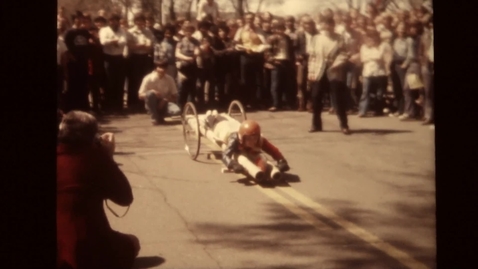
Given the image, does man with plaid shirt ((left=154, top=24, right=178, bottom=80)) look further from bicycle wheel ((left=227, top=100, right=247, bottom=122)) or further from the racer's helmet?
the racer's helmet

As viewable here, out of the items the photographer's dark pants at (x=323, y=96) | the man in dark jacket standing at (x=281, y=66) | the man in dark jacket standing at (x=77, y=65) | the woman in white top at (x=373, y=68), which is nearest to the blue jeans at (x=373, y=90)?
the woman in white top at (x=373, y=68)

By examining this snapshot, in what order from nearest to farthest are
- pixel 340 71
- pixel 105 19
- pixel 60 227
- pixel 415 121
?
pixel 60 227
pixel 105 19
pixel 415 121
pixel 340 71

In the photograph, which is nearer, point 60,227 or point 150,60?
point 60,227

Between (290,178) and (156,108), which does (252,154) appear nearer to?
(290,178)

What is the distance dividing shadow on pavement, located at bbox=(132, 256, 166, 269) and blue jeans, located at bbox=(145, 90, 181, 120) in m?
0.84

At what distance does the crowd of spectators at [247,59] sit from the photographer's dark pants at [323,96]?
4 centimetres

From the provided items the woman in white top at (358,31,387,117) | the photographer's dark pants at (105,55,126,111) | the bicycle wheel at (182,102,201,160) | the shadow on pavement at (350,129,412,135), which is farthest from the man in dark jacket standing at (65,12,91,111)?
the shadow on pavement at (350,129,412,135)

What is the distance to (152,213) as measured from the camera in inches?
223

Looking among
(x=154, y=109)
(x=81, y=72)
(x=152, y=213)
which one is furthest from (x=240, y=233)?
(x=81, y=72)

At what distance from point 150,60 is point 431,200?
5.75ft

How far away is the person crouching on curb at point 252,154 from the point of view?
6.32 m

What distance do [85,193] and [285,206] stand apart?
139 centimetres

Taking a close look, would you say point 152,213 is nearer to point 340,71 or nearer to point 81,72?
point 81,72
